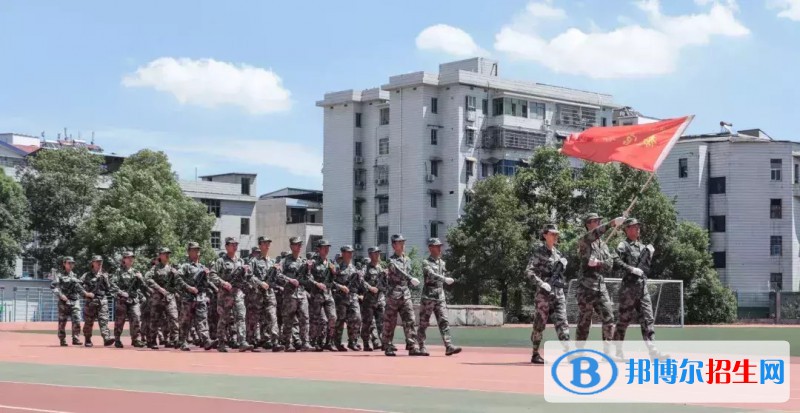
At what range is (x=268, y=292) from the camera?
21.3 meters

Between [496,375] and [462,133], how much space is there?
6241cm

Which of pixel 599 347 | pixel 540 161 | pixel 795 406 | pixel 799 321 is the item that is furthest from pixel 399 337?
pixel 799 321

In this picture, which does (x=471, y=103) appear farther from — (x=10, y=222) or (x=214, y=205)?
(x=10, y=222)

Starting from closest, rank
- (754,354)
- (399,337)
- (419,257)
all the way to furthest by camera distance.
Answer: (754,354) < (399,337) < (419,257)

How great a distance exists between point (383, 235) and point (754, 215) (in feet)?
74.9

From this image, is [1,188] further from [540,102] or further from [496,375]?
[496,375]

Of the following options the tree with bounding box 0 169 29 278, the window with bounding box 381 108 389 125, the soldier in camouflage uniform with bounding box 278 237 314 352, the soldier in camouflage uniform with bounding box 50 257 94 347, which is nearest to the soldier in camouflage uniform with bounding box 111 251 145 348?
the soldier in camouflage uniform with bounding box 50 257 94 347

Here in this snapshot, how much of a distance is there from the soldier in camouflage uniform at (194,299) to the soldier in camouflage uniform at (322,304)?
2.08 meters

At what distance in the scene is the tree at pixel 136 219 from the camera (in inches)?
2224

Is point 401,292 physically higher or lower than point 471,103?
lower

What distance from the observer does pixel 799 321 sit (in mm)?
63688

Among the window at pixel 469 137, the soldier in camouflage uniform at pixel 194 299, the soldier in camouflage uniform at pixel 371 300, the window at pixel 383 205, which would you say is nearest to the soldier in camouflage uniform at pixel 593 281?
the soldier in camouflage uniform at pixel 371 300

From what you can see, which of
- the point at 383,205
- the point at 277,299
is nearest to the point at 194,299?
the point at 277,299

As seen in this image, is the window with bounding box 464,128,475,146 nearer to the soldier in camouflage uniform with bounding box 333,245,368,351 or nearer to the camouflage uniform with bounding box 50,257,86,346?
the camouflage uniform with bounding box 50,257,86,346
